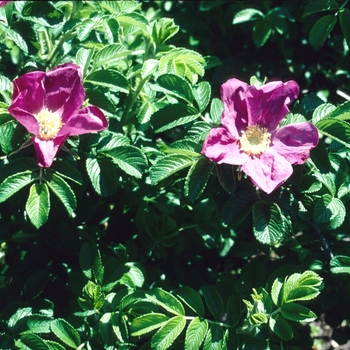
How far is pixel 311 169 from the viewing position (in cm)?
159

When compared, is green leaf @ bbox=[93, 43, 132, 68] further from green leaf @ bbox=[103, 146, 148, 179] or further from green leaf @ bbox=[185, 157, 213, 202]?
green leaf @ bbox=[185, 157, 213, 202]

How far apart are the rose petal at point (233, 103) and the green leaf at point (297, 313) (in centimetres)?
48

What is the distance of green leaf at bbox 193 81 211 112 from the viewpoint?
1616 millimetres

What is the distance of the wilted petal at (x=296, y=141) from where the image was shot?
4.78 ft

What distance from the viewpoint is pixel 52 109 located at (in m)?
1.53

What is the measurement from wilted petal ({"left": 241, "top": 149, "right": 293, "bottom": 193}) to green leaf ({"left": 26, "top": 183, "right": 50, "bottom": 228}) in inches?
20.2

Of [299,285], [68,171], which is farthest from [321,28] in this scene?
[68,171]

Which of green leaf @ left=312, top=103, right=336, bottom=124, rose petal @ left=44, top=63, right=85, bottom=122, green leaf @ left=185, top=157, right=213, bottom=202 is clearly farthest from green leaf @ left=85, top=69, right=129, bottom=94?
green leaf @ left=312, top=103, right=336, bottom=124

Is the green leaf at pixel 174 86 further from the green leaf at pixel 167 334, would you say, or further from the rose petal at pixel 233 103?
the green leaf at pixel 167 334

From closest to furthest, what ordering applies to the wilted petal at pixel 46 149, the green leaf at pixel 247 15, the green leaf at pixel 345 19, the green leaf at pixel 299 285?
the wilted petal at pixel 46 149
the green leaf at pixel 299 285
the green leaf at pixel 345 19
the green leaf at pixel 247 15

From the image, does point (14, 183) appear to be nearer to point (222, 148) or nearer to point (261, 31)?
point (222, 148)

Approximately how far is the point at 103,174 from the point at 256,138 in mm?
439

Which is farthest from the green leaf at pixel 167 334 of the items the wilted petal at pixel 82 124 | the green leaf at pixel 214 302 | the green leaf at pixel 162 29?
the green leaf at pixel 162 29

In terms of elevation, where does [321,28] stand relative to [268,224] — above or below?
above
